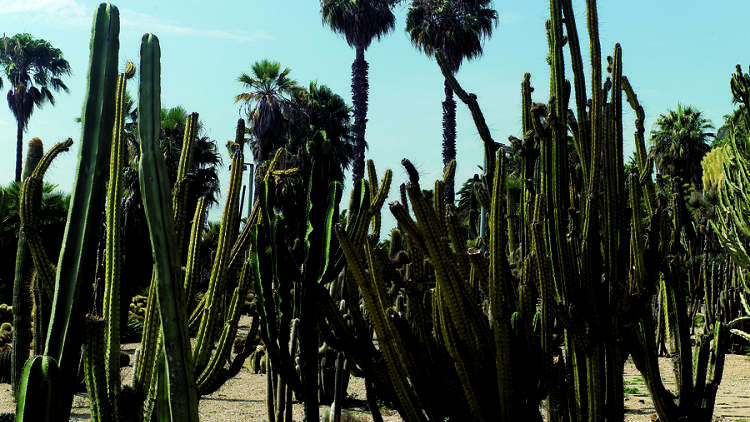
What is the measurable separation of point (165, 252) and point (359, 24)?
85.7 ft

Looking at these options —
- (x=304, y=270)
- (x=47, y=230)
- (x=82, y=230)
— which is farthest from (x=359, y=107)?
(x=82, y=230)

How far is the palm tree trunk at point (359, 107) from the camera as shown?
24.5 metres

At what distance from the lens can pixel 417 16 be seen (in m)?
27.6

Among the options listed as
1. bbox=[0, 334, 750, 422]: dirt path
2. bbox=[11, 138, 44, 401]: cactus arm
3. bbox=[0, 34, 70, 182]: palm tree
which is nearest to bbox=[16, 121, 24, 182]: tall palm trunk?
bbox=[0, 34, 70, 182]: palm tree

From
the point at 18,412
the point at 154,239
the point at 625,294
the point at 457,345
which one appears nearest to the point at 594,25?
the point at 625,294

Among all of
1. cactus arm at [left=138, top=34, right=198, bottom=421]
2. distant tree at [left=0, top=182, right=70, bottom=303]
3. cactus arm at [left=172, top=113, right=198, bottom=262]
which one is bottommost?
cactus arm at [left=138, top=34, right=198, bottom=421]

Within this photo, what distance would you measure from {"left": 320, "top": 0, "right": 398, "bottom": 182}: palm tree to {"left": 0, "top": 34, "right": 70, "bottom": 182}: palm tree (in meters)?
16.5

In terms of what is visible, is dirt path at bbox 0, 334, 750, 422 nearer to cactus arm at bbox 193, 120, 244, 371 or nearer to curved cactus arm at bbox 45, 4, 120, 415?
cactus arm at bbox 193, 120, 244, 371

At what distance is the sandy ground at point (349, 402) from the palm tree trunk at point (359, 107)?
48.7ft

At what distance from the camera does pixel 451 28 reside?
2669cm

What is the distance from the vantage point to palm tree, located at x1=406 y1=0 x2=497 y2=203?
26609mm

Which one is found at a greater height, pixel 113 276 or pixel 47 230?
pixel 47 230

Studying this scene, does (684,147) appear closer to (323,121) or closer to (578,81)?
(323,121)

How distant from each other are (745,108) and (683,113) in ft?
91.3
